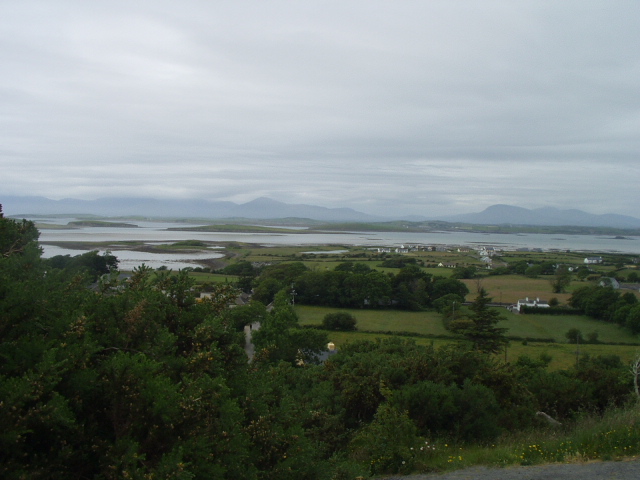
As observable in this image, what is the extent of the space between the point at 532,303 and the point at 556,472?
3264 cm

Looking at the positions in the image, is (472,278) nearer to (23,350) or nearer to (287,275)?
(287,275)

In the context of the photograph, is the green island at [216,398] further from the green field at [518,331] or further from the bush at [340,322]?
the bush at [340,322]

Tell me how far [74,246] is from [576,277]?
52.9 metres

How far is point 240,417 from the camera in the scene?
4.38 meters

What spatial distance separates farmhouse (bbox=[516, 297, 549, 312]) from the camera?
116 feet

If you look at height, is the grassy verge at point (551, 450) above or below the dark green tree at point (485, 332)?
above

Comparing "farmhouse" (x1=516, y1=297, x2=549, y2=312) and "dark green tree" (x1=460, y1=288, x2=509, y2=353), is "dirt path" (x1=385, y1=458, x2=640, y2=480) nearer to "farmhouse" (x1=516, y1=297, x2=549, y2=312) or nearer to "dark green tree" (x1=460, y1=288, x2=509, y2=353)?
"dark green tree" (x1=460, y1=288, x2=509, y2=353)

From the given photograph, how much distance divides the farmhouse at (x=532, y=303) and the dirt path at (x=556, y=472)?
101 ft

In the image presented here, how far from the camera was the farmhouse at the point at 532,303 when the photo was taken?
116 feet

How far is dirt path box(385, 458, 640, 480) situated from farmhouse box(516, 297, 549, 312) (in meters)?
30.9

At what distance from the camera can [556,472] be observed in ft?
20.6

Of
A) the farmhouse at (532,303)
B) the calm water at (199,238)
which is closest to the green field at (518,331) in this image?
the farmhouse at (532,303)

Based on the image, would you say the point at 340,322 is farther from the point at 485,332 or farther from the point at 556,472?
the point at 556,472

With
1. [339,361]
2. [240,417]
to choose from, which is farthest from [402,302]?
[240,417]
